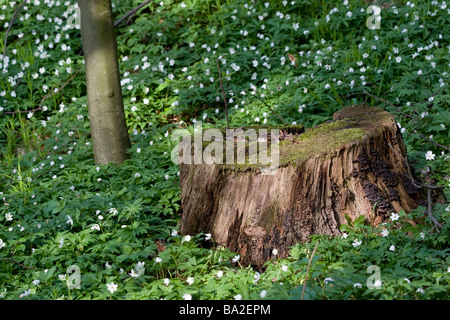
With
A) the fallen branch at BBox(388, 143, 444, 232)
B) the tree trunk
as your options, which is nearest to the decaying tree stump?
the fallen branch at BBox(388, 143, 444, 232)

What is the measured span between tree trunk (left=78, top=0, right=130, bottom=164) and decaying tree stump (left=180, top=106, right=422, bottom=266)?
1497 millimetres

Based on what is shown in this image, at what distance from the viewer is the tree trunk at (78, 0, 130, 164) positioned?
4.52 m

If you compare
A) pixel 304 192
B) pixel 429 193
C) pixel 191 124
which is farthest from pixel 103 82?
pixel 429 193

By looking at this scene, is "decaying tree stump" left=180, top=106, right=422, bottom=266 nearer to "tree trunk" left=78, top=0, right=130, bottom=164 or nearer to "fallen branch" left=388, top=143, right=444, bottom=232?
"fallen branch" left=388, top=143, right=444, bottom=232

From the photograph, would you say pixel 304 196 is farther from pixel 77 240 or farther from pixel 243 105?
pixel 243 105

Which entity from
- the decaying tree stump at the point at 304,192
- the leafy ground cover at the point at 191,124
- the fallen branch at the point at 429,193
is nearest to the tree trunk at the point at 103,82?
the leafy ground cover at the point at 191,124

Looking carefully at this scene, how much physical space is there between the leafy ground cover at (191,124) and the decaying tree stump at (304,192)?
5.1 inches

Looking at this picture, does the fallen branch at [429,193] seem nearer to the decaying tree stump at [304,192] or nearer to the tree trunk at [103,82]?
the decaying tree stump at [304,192]

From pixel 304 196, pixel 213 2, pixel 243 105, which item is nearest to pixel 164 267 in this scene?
pixel 304 196

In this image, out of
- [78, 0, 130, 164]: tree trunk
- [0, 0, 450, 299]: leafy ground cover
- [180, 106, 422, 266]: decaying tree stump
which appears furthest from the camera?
[78, 0, 130, 164]: tree trunk

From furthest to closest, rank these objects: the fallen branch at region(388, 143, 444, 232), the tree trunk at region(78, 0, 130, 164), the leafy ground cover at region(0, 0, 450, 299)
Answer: the tree trunk at region(78, 0, 130, 164) → the fallen branch at region(388, 143, 444, 232) → the leafy ground cover at region(0, 0, 450, 299)

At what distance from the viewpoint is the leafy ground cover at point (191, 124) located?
2.93 m

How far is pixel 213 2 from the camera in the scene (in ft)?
23.8
